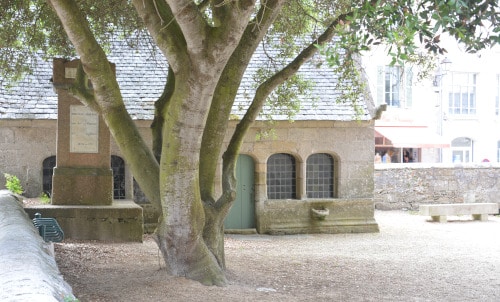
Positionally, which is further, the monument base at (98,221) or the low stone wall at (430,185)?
the low stone wall at (430,185)

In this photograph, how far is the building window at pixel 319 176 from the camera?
→ 1861 centimetres

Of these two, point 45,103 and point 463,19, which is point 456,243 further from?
point 45,103

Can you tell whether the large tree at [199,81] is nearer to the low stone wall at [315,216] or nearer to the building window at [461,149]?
the low stone wall at [315,216]

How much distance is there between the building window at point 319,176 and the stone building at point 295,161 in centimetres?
3

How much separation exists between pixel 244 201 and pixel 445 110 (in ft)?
56.1

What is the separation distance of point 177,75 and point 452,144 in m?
27.0

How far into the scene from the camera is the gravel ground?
786cm

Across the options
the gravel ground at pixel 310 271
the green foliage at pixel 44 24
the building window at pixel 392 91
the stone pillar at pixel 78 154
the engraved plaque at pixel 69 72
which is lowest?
the gravel ground at pixel 310 271

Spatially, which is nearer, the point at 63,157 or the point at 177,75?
the point at 177,75

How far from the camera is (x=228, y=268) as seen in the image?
1004cm

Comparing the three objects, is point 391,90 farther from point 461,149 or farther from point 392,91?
point 461,149

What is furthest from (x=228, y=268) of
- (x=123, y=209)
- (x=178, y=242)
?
(x=123, y=209)

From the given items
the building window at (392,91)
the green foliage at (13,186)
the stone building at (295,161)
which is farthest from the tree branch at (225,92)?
the building window at (392,91)

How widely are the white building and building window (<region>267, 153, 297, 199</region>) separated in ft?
38.9
